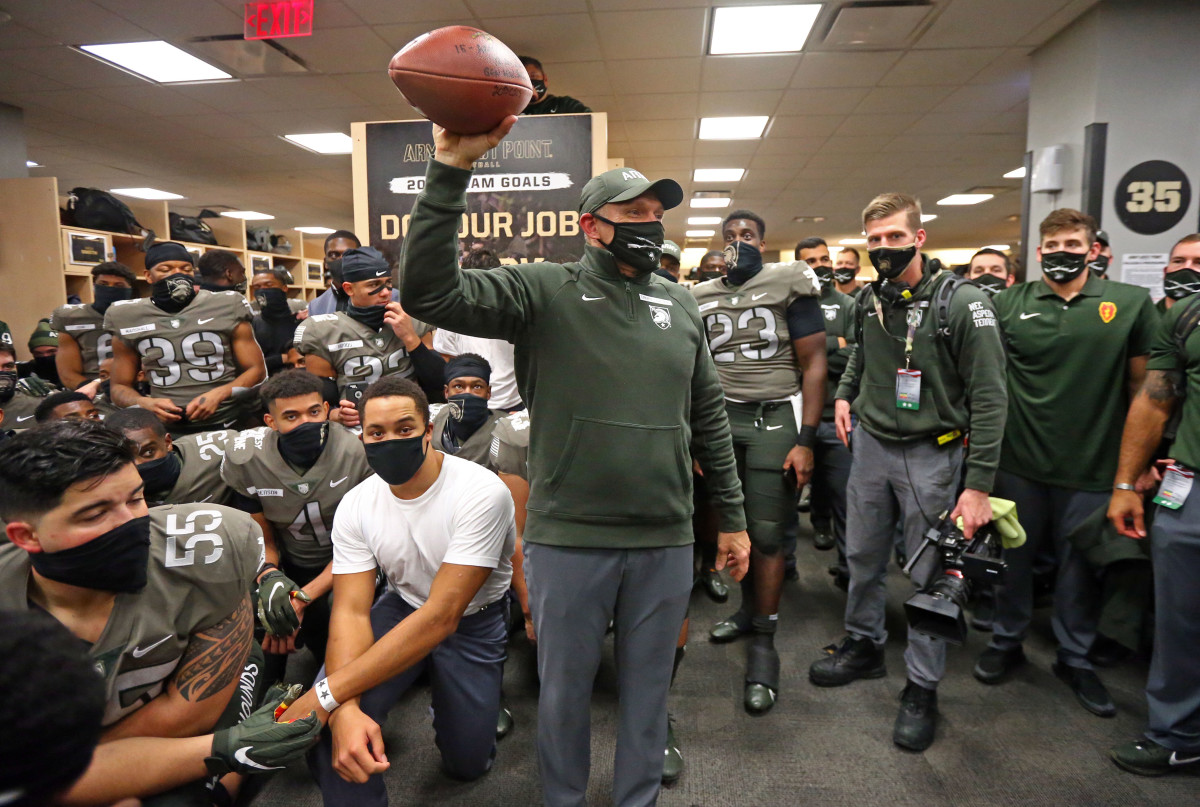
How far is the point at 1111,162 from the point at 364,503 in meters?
4.83

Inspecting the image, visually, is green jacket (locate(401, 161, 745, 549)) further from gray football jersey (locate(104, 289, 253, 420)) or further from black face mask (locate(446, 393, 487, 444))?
gray football jersey (locate(104, 289, 253, 420))

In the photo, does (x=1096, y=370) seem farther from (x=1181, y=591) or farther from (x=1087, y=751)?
(x=1087, y=751)

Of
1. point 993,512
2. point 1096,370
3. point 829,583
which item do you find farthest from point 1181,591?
point 829,583

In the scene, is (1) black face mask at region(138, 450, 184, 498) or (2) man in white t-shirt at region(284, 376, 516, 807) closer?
(2) man in white t-shirt at region(284, 376, 516, 807)

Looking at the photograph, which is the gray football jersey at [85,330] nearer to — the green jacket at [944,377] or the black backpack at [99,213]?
the black backpack at [99,213]

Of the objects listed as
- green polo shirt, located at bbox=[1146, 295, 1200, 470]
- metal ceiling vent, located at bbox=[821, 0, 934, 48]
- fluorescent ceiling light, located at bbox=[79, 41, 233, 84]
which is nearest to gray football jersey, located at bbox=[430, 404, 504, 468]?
green polo shirt, located at bbox=[1146, 295, 1200, 470]

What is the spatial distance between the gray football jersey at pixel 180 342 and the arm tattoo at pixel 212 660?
1.72 m

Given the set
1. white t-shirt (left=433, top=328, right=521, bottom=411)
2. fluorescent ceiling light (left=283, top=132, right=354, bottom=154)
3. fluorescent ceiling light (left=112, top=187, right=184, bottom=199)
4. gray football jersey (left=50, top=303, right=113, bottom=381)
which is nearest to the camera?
white t-shirt (left=433, top=328, right=521, bottom=411)

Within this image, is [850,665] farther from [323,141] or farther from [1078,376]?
[323,141]

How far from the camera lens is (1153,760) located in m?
2.01

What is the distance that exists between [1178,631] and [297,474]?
9.62 feet

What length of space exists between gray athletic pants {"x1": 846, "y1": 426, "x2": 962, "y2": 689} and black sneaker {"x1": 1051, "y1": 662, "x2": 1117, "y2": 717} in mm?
514

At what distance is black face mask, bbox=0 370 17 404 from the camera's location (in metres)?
3.19

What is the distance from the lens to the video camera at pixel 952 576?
1839mm
